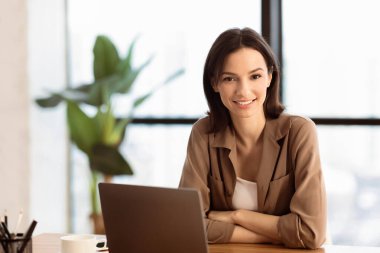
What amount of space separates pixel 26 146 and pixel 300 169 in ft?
7.93

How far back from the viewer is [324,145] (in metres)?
4.36

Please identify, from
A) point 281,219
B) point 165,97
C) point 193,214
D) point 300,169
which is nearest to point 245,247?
point 281,219

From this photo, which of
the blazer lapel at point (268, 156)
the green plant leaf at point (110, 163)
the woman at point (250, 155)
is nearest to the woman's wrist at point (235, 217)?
the woman at point (250, 155)

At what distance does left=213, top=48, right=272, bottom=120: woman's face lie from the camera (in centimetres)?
257

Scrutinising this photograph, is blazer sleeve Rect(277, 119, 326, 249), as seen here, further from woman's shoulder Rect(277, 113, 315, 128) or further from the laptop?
the laptop

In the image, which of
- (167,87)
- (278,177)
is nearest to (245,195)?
(278,177)

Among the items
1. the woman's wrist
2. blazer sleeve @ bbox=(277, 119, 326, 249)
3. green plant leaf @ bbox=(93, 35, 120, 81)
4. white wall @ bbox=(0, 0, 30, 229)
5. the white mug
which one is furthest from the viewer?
white wall @ bbox=(0, 0, 30, 229)

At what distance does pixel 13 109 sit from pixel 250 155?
7.33ft

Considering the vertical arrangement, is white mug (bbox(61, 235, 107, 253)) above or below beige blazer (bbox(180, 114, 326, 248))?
below

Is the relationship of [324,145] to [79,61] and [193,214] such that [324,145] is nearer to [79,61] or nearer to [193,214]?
[79,61]

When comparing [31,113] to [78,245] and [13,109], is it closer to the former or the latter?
[13,109]

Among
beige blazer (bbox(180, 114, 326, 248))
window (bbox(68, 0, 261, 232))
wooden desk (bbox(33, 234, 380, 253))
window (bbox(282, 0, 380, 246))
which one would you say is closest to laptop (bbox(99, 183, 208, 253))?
wooden desk (bbox(33, 234, 380, 253))

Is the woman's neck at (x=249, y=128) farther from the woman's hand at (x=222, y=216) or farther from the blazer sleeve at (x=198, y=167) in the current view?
the woman's hand at (x=222, y=216)

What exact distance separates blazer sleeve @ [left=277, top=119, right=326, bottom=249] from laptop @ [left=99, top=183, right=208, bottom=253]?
0.60m
